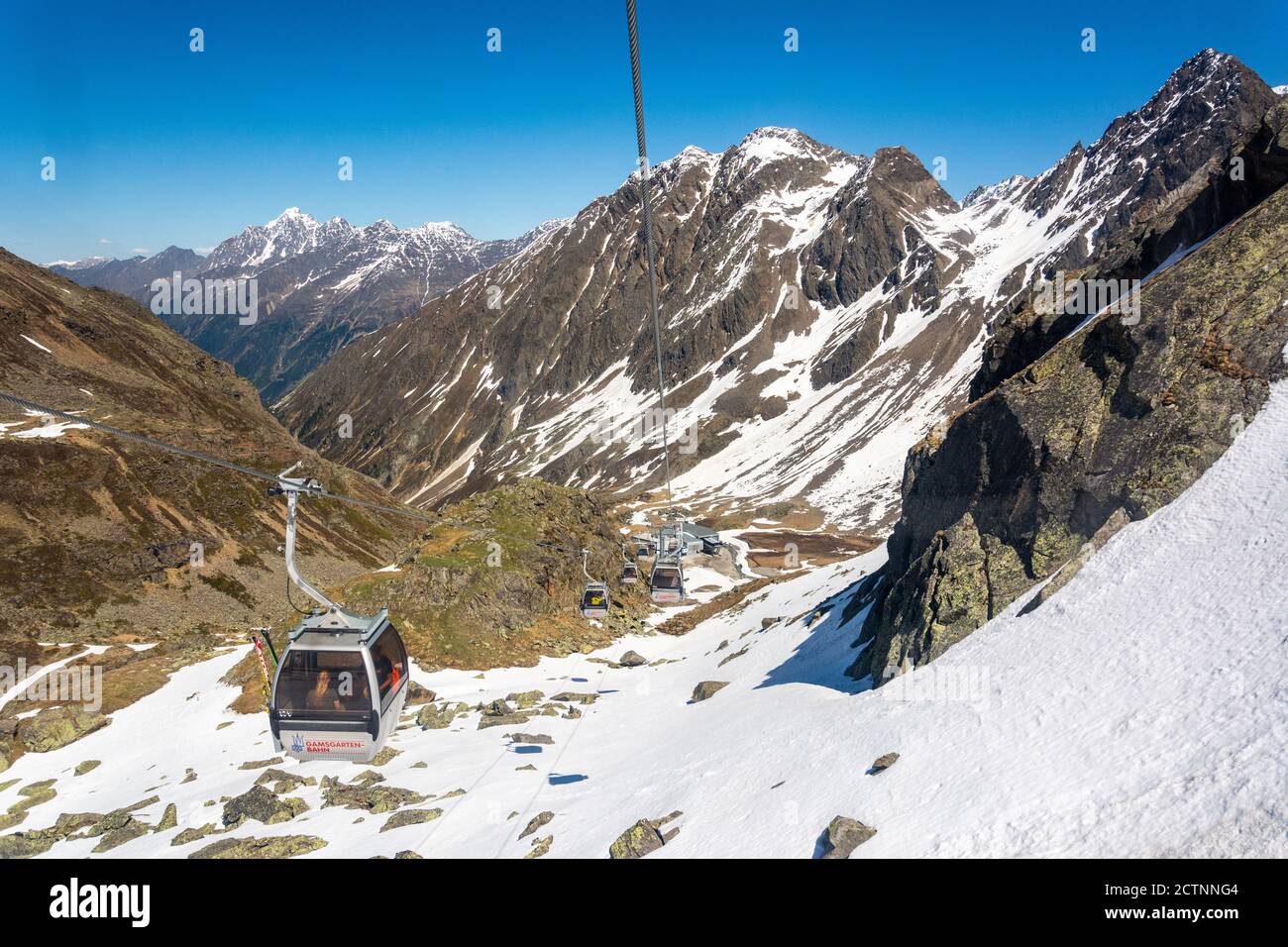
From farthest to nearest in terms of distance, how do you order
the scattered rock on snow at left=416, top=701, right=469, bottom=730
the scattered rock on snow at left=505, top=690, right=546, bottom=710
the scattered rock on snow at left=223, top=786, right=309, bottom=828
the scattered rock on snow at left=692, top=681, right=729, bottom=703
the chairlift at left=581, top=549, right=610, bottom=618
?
the chairlift at left=581, top=549, right=610, bottom=618
the scattered rock on snow at left=505, top=690, right=546, bottom=710
the scattered rock on snow at left=416, top=701, right=469, bottom=730
the scattered rock on snow at left=692, top=681, right=729, bottom=703
the scattered rock on snow at left=223, top=786, right=309, bottom=828

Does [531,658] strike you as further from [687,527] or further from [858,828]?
[687,527]

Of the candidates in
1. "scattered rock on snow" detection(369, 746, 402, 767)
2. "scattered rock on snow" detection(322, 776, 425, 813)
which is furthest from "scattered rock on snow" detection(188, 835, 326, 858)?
"scattered rock on snow" detection(369, 746, 402, 767)

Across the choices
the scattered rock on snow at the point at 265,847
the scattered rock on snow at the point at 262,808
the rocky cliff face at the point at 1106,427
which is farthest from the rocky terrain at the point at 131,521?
the rocky cliff face at the point at 1106,427

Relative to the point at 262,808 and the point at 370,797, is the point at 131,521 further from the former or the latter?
the point at 370,797

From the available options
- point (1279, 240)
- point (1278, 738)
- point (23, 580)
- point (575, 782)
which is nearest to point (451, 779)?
point (575, 782)

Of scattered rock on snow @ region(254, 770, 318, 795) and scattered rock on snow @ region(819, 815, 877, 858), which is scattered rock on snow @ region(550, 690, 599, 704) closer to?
scattered rock on snow @ region(254, 770, 318, 795)

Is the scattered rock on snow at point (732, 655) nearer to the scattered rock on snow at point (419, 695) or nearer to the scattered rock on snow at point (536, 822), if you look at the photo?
the scattered rock on snow at point (419, 695)
